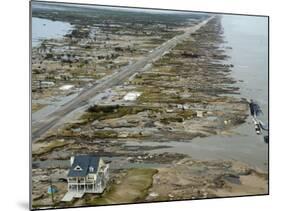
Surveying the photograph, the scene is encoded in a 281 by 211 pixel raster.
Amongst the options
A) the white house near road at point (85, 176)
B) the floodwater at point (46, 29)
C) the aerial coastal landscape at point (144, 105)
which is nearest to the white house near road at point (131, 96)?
the aerial coastal landscape at point (144, 105)

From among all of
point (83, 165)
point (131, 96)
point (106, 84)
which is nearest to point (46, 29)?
point (106, 84)

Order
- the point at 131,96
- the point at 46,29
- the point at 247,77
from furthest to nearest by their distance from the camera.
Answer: the point at 247,77, the point at 131,96, the point at 46,29

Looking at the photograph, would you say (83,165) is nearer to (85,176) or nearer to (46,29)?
(85,176)

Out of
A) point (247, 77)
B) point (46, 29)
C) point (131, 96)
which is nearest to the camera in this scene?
point (46, 29)

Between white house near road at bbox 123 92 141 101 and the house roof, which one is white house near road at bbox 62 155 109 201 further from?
white house near road at bbox 123 92 141 101

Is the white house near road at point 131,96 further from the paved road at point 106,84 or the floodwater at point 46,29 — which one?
the floodwater at point 46,29
